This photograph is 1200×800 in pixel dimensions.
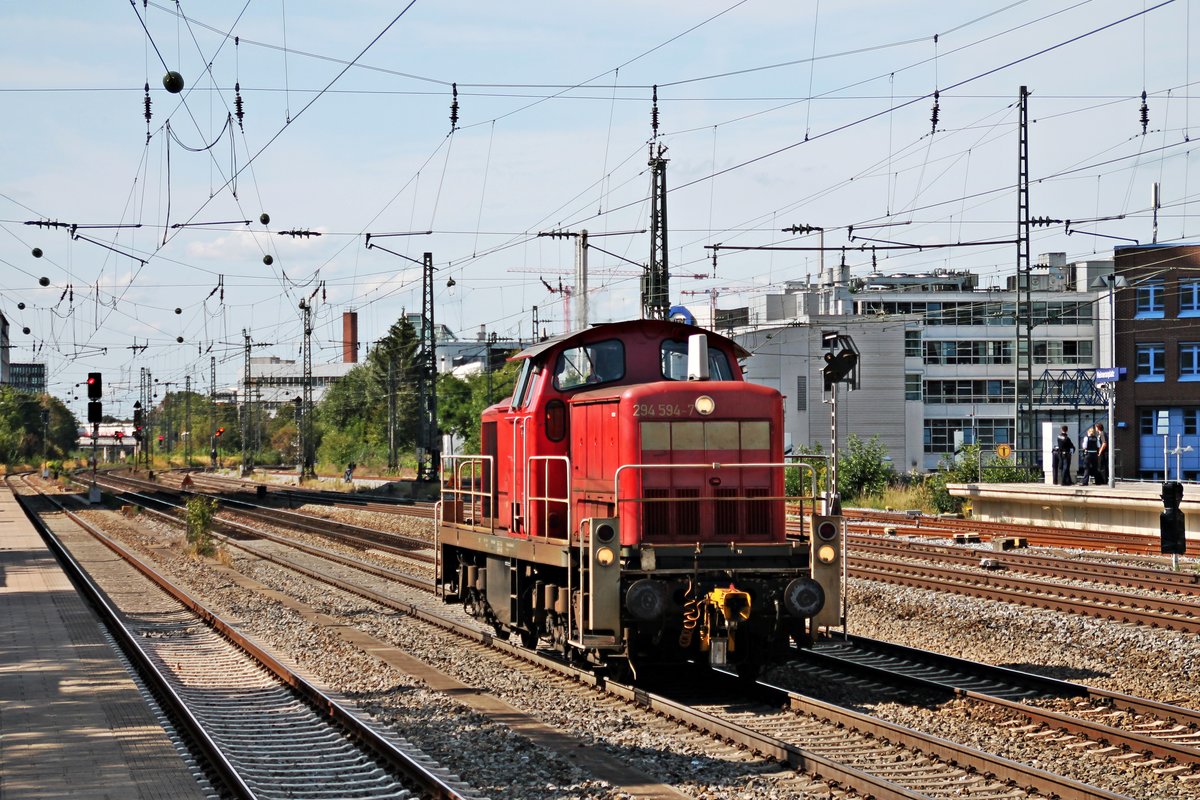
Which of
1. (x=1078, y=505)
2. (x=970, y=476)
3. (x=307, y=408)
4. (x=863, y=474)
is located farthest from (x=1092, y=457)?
(x=307, y=408)

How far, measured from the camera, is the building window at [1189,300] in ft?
222

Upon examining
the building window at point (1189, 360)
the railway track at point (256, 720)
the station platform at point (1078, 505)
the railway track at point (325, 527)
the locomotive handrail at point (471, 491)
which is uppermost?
the building window at point (1189, 360)

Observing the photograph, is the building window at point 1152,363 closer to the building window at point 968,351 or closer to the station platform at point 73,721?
the building window at point 968,351

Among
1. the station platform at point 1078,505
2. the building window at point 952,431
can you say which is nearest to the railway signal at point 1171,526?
the station platform at point 1078,505

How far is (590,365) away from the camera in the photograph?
12.6 m

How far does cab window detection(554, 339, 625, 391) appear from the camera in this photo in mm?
12484

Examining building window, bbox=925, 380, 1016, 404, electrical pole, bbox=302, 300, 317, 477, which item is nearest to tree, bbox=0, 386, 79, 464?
electrical pole, bbox=302, 300, 317, 477

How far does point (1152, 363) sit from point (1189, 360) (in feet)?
6.19

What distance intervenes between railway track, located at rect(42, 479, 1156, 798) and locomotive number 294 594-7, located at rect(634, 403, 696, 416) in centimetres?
254

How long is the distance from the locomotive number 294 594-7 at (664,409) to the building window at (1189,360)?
6530 centimetres

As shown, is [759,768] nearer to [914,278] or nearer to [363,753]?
[363,753]

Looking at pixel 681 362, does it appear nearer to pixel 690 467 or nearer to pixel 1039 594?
pixel 690 467

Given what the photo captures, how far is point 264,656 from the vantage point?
14.0 m

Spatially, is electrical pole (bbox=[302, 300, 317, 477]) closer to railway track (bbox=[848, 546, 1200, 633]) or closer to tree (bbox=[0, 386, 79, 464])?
tree (bbox=[0, 386, 79, 464])
